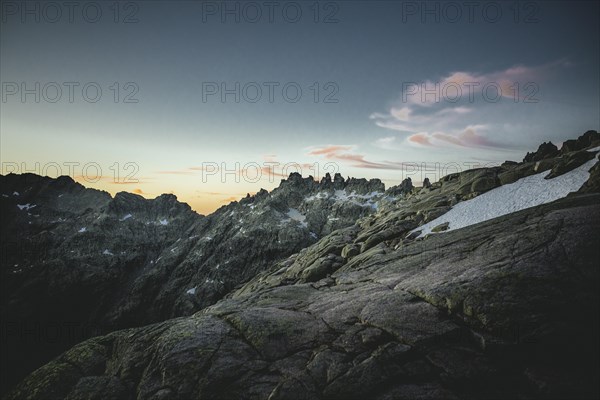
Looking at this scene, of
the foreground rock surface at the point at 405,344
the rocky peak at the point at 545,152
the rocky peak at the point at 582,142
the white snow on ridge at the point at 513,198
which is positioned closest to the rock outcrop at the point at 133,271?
the rocky peak at the point at 545,152

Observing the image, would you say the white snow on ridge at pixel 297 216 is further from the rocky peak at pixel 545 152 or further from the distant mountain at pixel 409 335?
the distant mountain at pixel 409 335

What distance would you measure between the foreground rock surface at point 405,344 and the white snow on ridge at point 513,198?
10880mm

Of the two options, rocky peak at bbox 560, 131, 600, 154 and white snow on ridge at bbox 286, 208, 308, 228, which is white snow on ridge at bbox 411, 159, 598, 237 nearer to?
rocky peak at bbox 560, 131, 600, 154

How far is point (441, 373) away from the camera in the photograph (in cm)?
945

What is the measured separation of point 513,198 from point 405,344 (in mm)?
24283

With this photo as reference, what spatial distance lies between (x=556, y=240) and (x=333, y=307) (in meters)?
11.3

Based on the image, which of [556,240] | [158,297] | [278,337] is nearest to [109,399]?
[278,337]

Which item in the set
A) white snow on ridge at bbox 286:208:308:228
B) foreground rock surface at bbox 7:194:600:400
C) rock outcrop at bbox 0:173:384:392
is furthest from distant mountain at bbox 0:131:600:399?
white snow on ridge at bbox 286:208:308:228

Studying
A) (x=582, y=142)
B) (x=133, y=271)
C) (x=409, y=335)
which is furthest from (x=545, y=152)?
(x=133, y=271)

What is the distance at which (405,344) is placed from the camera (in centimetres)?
1047

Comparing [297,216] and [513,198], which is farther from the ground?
[513,198]

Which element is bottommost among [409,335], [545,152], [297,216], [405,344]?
[297,216]

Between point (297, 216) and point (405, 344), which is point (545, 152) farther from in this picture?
point (297, 216)

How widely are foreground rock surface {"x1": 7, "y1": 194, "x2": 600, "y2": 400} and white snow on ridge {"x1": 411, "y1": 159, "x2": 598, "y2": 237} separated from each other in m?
10.9
